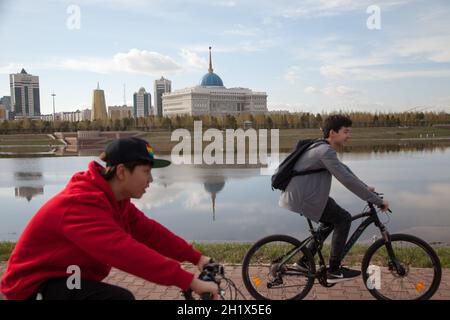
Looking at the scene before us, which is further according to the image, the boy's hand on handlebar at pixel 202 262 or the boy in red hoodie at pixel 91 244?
the boy's hand on handlebar at pixel 202 262

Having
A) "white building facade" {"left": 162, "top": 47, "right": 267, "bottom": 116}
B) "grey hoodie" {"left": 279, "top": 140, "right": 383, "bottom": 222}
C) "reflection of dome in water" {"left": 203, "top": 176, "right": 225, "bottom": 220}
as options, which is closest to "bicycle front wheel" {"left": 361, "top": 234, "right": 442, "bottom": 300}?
"grey hoodie" {"left": 279, "top": 140, "right": 383, "bottom": 222}

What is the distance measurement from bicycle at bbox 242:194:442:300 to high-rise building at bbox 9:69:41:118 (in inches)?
5409

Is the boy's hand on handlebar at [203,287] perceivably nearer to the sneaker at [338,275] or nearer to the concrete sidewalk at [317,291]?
the concrete sidewalk at [317,291]

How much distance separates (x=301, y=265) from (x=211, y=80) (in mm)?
110359

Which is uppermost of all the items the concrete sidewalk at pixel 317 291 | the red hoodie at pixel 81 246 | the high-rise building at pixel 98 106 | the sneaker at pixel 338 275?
the high-rise building at pixel 98 106

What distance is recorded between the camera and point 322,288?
4.17 metres

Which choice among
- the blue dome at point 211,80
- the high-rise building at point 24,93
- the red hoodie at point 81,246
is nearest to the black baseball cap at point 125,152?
the red hoodie at point 81,246

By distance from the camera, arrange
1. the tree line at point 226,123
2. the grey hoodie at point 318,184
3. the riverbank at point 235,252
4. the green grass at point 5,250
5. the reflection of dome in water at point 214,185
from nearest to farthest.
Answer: the grey hoodie at point 318,184 < the riverbank at point 235,252 < the green grass at point 5,250 < the reflection of dome in water at point 214,185 < the tree line at point 226,123

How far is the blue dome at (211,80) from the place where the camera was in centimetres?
11212

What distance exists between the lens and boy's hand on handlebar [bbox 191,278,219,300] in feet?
6.36

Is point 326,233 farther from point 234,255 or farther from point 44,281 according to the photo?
point 44,281

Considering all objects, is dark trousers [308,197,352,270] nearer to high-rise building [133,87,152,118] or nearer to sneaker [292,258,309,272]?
sneaker [292,258,309,272]

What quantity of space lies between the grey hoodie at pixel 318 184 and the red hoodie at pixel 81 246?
2089 millimetres
